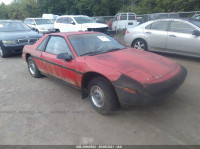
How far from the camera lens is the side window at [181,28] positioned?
5.70m

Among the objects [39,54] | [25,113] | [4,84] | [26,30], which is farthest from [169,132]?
[26,30]

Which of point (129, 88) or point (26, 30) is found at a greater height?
point (26, 30)

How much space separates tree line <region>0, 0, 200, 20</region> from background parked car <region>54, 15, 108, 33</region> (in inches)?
449

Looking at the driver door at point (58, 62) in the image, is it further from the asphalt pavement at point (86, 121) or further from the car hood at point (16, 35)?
the car hood at point (16, 35)

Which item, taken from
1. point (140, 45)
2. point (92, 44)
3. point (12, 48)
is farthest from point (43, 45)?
point (140, 45)

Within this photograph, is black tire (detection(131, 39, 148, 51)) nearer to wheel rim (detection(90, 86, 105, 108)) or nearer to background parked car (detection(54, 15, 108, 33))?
background parked car (detection(54, 15, 108, 33))

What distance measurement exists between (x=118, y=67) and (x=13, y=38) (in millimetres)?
6212

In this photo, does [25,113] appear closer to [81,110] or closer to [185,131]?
[81,110]

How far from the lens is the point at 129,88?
250cm

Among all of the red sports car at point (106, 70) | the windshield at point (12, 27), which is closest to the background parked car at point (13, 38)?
the windshield at point (12, 27)

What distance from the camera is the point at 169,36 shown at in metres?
6.09

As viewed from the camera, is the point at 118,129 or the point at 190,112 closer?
the point at 118,129

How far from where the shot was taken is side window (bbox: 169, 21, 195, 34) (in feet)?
18.7

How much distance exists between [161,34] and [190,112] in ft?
13.2
